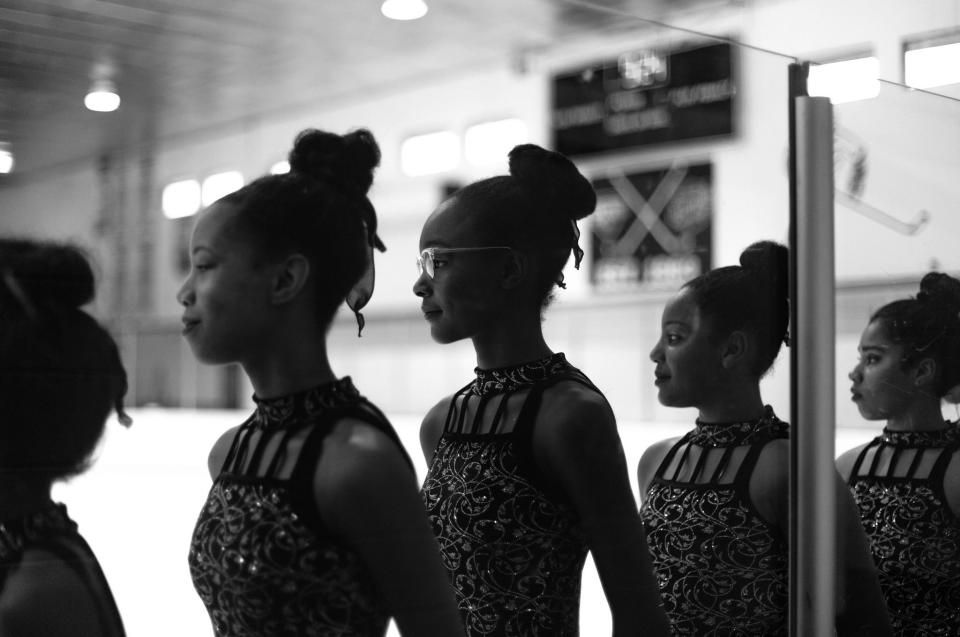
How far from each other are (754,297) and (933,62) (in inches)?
46.7

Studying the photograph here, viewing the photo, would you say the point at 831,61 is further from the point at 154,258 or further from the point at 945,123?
the point at 154,258

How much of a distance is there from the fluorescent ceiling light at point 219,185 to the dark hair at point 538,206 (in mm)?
343

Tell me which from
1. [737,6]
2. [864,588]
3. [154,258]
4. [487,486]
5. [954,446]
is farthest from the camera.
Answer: [954,446]

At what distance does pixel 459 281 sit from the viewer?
1600 millimetres

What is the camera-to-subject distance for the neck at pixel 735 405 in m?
2.08

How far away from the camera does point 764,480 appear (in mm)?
2184

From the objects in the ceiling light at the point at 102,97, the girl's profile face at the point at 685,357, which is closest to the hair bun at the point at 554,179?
the girl's profile face at the point at 685,357

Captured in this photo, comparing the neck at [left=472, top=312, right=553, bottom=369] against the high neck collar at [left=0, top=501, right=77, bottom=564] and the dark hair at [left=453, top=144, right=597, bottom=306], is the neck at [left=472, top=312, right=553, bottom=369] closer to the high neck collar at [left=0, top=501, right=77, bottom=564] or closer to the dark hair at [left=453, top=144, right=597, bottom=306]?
the dark hair at [left=453, top=144, right=597, bottom=306]

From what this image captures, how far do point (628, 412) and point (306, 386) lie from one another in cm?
63

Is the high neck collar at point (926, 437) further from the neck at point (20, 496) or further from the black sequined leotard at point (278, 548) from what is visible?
the neck at point (20, 496)

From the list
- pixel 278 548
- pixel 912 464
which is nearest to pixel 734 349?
pixel 912 464

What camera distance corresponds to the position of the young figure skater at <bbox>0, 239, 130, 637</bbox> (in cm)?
126

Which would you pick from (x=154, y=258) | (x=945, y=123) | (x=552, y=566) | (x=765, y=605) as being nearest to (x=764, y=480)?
(x=765, y=605)

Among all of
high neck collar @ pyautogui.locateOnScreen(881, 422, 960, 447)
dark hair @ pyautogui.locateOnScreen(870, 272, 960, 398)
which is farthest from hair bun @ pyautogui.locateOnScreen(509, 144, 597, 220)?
high neck collar @ pyautogui.locateOnScreen(881, 422, 960, 447)
